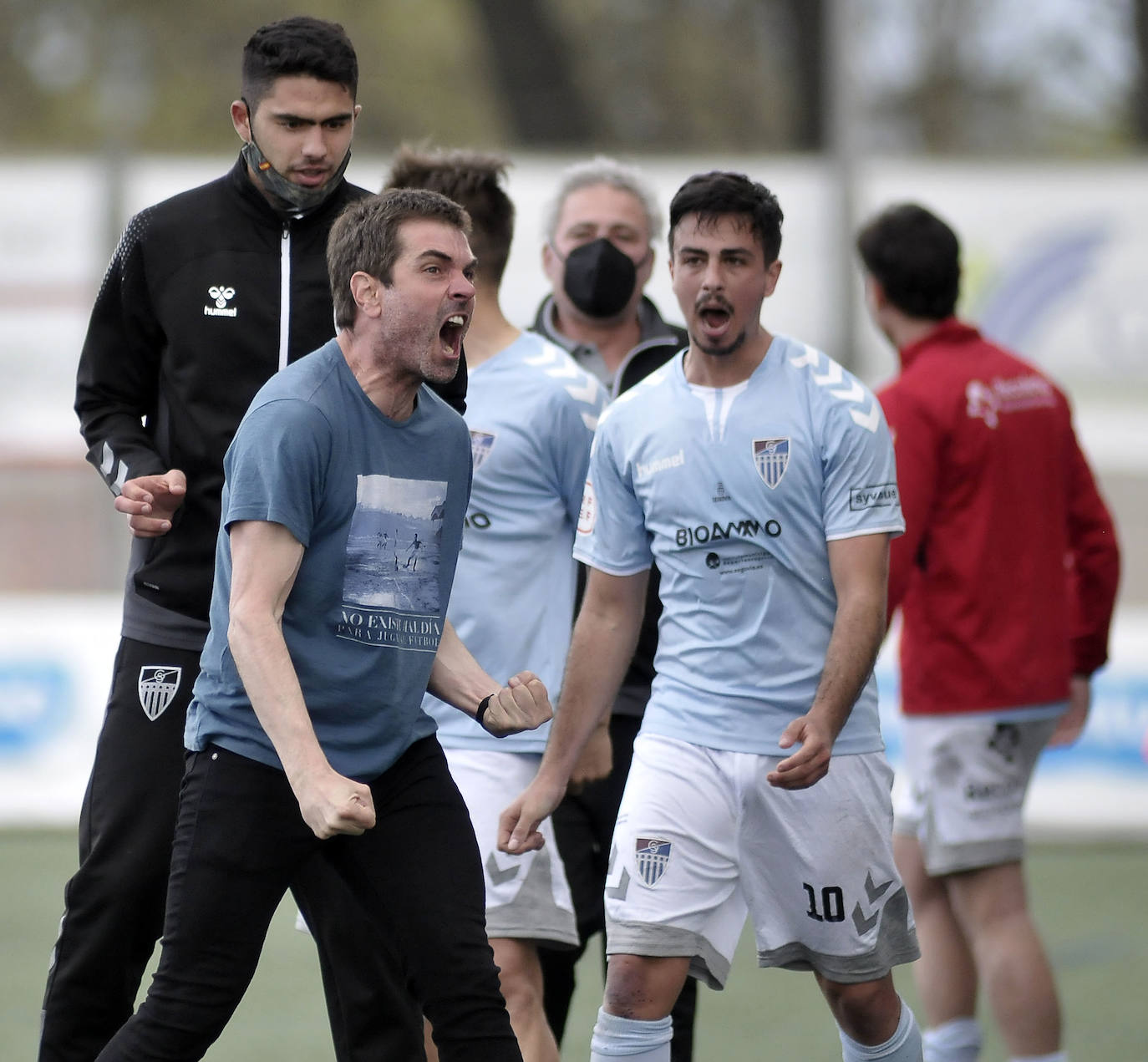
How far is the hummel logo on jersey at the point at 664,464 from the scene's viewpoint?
4301 millimetres

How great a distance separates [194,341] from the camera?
13.6 ft

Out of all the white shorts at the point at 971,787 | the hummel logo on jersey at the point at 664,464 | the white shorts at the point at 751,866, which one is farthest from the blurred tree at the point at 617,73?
the white shorts at the point at 751,866

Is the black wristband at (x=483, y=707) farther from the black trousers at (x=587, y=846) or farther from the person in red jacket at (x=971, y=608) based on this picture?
the person in red jacket at (x=971, y=608)

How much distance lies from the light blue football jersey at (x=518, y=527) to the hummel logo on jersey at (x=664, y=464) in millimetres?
498

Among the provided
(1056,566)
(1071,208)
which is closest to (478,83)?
(1071,208)

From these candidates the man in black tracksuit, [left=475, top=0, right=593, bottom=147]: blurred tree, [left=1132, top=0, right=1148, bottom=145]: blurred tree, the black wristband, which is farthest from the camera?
[left=475, top=0, right=593, bottom=147]: blurred tree

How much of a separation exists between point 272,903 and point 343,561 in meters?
0.63

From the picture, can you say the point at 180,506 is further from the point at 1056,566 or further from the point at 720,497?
the point at 1056,566

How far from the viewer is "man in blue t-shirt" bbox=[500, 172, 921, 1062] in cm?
421

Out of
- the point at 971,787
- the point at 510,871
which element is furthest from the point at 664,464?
the point at 971,787

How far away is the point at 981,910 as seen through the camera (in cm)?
534

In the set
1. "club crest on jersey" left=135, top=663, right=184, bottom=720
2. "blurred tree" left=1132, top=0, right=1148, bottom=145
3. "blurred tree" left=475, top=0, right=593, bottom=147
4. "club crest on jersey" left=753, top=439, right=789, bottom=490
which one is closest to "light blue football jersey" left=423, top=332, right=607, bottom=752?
"club crest on jersey" left=753, top=439, right=789, bottom=490

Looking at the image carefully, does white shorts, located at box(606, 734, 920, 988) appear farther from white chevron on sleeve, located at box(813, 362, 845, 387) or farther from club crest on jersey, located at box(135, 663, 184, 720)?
club crest on jersey, located at box(135, 663, 184, 720)

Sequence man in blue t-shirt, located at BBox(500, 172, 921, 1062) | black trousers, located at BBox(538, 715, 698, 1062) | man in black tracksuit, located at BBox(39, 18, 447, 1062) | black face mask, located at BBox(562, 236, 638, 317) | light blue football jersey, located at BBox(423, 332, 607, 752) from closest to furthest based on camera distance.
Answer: man in black tracksuit, located at BBox(39, 18, 447, 1062), man in blue t-shirt, located at BBox(500, 172, 921, 1062), light blue football jersey, located at BBox(423, 332, 607, 752), black trousers, located at BBox(538, 715, 698, 1062), black face mask, located at BBox(562, 236, 638, 317)
